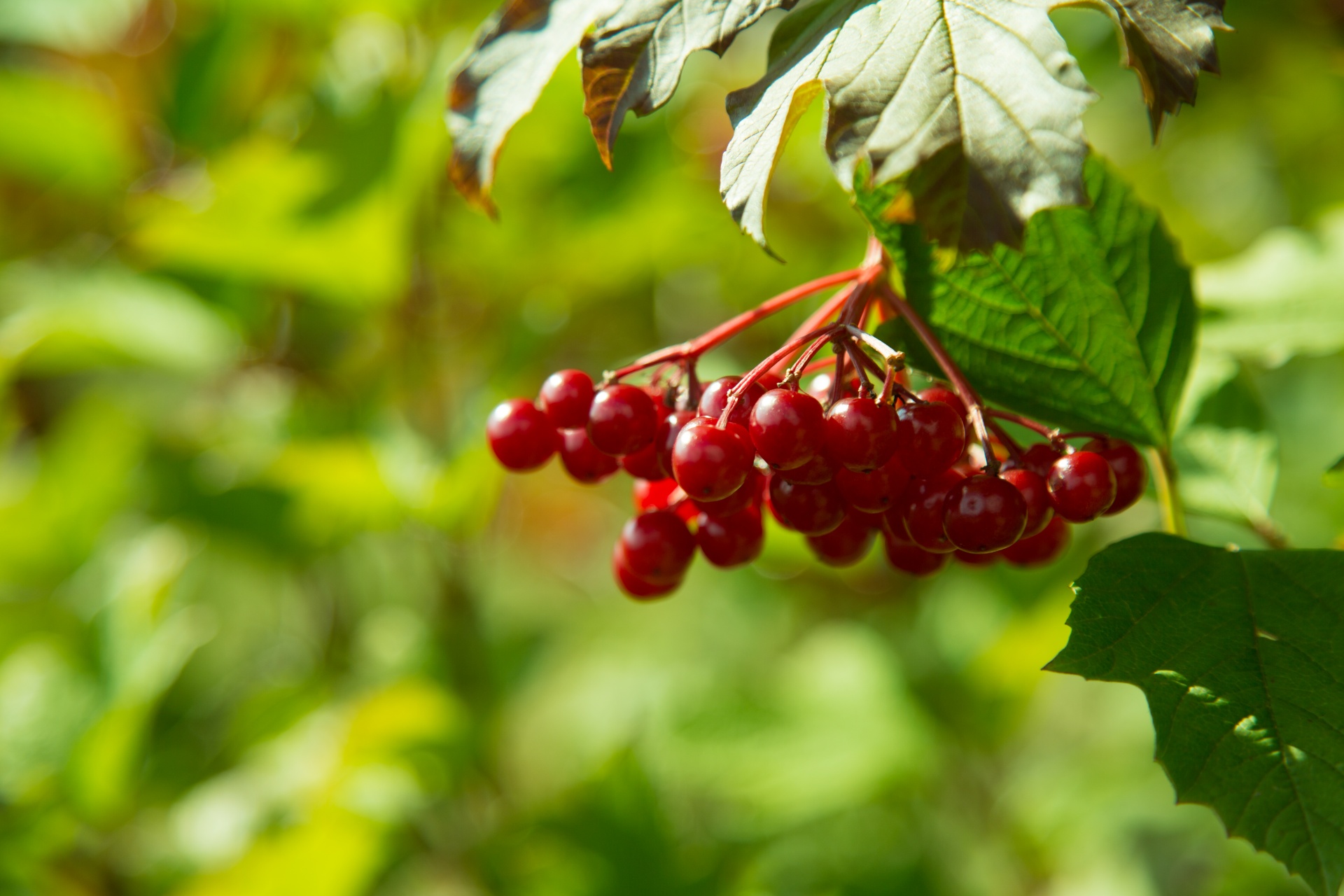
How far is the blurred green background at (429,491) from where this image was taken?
4.43 ft

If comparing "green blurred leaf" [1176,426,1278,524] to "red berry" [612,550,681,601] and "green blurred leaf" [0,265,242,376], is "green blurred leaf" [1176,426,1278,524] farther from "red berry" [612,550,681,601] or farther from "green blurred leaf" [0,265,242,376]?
"green blurred leaf" [0,265,242,376]

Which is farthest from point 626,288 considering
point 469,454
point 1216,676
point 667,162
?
point 1216,676

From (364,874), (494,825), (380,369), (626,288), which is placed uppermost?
(380,369)

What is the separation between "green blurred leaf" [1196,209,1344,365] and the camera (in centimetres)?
100

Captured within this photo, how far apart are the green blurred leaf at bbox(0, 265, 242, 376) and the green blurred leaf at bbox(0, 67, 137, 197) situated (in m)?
0.16

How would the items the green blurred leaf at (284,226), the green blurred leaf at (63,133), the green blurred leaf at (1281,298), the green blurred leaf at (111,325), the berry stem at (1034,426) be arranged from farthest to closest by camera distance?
1. the green blurred leaf at (63,133)
2. the green blurred leaf at (111,325)
3. the green blurred leaf at (284,226)
4. the green blurred leaf at (1281,298)
5. the berry stem at (1034,426)

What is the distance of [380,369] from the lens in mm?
1784

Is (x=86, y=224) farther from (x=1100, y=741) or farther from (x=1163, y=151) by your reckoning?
(x=1100, y=741)

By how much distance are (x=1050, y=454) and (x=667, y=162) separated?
3.17 ft

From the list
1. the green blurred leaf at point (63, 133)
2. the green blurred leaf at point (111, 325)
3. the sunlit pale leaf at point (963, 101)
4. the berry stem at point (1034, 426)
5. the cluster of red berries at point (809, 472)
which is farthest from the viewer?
the green blurred leaf at point (63, 133)

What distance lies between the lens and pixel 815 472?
681mm

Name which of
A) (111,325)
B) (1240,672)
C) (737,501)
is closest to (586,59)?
(737,501)

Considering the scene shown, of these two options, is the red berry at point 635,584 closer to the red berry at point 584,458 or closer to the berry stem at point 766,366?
the red berry at point 584,458

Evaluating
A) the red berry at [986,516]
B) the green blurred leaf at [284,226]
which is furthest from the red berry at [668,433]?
the green blurred leaf at [284,226]
